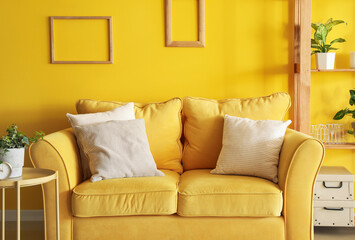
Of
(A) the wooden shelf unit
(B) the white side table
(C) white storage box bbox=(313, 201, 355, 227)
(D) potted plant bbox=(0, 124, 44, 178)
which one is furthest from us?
(A) the wooden shelf unit

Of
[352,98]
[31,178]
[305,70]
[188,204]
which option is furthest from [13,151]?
[352,98]

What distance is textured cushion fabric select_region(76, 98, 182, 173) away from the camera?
3.13 metres

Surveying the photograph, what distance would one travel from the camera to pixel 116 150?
2.79 metres

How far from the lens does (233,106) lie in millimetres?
3146

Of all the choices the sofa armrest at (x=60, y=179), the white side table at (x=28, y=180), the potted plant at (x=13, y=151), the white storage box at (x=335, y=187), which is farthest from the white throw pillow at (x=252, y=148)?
Answer: the potted plant at (x=13, y=151)

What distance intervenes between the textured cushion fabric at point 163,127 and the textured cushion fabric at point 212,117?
8cm

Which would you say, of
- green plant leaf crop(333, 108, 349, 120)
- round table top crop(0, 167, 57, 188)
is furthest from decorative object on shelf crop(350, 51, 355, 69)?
round table top crop(0, 167, 57, 188)

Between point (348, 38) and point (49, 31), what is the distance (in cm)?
234

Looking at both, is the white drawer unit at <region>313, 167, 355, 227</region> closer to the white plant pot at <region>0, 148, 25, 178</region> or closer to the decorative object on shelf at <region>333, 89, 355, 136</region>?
the decorative object on shelf at <region>333, 89, 355, 136</region>

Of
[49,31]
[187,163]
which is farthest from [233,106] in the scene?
[49,31]

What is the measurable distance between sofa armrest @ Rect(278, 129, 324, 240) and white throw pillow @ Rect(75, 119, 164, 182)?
2.62 ft

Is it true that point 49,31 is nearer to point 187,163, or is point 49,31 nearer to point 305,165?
point 187,163

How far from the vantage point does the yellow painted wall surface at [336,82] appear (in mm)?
3496

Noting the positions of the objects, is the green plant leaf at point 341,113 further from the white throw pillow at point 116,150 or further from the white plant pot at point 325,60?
the white throw pillow at point 116,150
